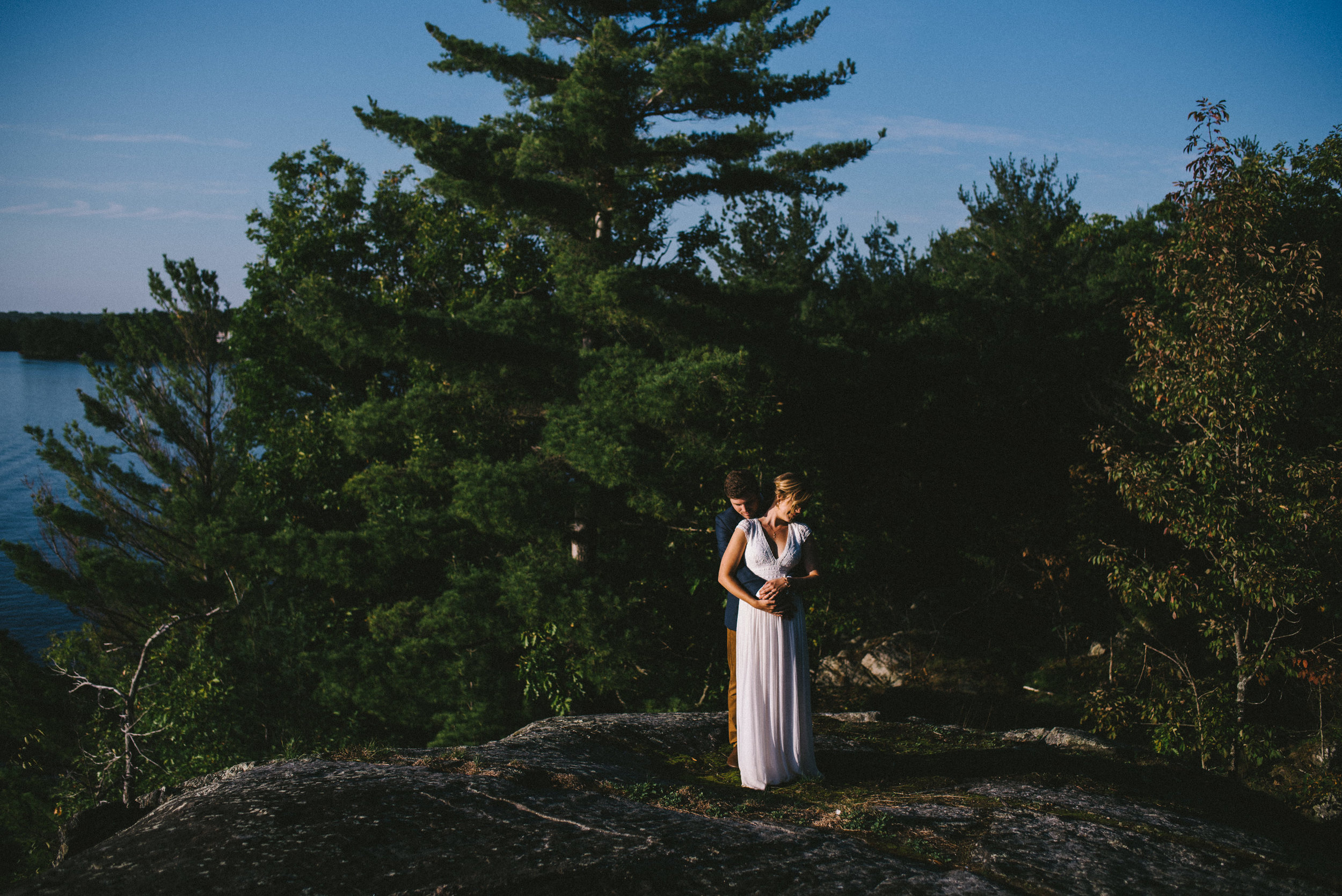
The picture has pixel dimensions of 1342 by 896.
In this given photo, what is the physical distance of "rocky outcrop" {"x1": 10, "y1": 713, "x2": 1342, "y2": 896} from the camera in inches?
115

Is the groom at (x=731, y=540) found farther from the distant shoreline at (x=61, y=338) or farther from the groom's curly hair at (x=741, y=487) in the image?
the distant shoreline at (x=61, y=338)

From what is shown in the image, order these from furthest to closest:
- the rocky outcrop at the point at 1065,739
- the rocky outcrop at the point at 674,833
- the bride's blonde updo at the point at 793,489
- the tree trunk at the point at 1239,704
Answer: the tree trunk at the point at 1239,704 < the rocky outcrop at the point at 1065,739 < the bride's blonde updo at the point at 793,489 < the rocky outcrop at the point at 674,833

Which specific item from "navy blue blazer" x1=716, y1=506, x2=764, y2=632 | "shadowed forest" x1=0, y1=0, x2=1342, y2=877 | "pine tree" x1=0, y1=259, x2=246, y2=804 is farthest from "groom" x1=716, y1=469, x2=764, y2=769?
"pine tree" x1=0, y1=259, x2=246, y2=804

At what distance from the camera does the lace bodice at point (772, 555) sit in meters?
4.47

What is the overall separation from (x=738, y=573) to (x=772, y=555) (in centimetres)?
25

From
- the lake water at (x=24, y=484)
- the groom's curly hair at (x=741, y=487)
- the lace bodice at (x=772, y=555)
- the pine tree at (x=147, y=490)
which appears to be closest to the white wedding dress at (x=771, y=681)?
the lace bodice at (x=772, y=555)

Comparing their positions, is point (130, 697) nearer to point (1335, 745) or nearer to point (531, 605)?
point (531, 605)

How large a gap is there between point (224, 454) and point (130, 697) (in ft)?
36.6

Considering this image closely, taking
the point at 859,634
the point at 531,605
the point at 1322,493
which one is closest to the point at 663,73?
the point at 531,605

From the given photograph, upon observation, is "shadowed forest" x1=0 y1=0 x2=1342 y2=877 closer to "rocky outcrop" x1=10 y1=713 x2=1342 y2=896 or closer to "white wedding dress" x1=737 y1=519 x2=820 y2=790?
"rocky outcrop" x1=10 y1=713 x2=1342 y2=896

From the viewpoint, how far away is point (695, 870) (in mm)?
3025

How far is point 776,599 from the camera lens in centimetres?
441

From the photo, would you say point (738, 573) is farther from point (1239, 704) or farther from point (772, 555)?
point (1239, 704)

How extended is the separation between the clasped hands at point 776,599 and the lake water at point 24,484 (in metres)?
19.4
